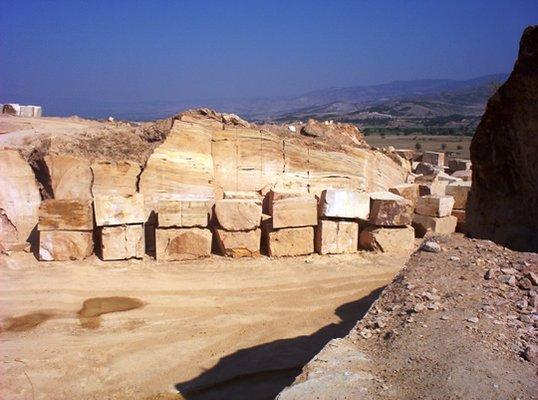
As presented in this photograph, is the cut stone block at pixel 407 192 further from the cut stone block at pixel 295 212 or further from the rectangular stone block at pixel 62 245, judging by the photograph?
the rectangular stone block at pixel 62 245

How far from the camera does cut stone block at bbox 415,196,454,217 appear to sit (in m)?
8.77

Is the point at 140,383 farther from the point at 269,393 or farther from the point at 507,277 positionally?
the point at 507,277

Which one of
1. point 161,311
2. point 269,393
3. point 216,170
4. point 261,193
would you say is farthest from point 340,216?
point 269,393

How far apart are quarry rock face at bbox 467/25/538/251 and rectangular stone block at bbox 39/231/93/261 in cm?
496

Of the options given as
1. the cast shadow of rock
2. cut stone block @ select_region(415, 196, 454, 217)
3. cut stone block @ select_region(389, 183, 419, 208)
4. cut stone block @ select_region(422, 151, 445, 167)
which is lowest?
the cast shadow of rock

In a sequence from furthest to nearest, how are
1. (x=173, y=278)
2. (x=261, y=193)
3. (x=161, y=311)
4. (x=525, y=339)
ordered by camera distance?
1. (x=261, y=193)
2. (x=173, y=278)
3. (x=161, y=311)
4. (x=525, y=339)

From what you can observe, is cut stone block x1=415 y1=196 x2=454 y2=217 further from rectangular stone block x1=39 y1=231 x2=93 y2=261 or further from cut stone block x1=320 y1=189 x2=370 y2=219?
rectangular stone block x1=39 y1=231 x2=93 y2=261

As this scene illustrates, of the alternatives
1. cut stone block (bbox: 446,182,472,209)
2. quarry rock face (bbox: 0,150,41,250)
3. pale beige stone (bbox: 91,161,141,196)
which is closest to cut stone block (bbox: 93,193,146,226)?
pale beige stone (bbox: 91,161,141,196)

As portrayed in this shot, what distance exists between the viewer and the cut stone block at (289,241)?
767 cm

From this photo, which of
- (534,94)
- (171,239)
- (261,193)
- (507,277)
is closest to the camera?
(507,277)

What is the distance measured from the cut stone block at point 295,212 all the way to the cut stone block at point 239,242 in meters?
0.34

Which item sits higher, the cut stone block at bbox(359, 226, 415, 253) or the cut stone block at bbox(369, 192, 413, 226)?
the cut stone block at bbox(369, 192, 413, 226)

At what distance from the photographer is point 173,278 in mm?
6871

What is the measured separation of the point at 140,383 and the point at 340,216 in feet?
13.2
